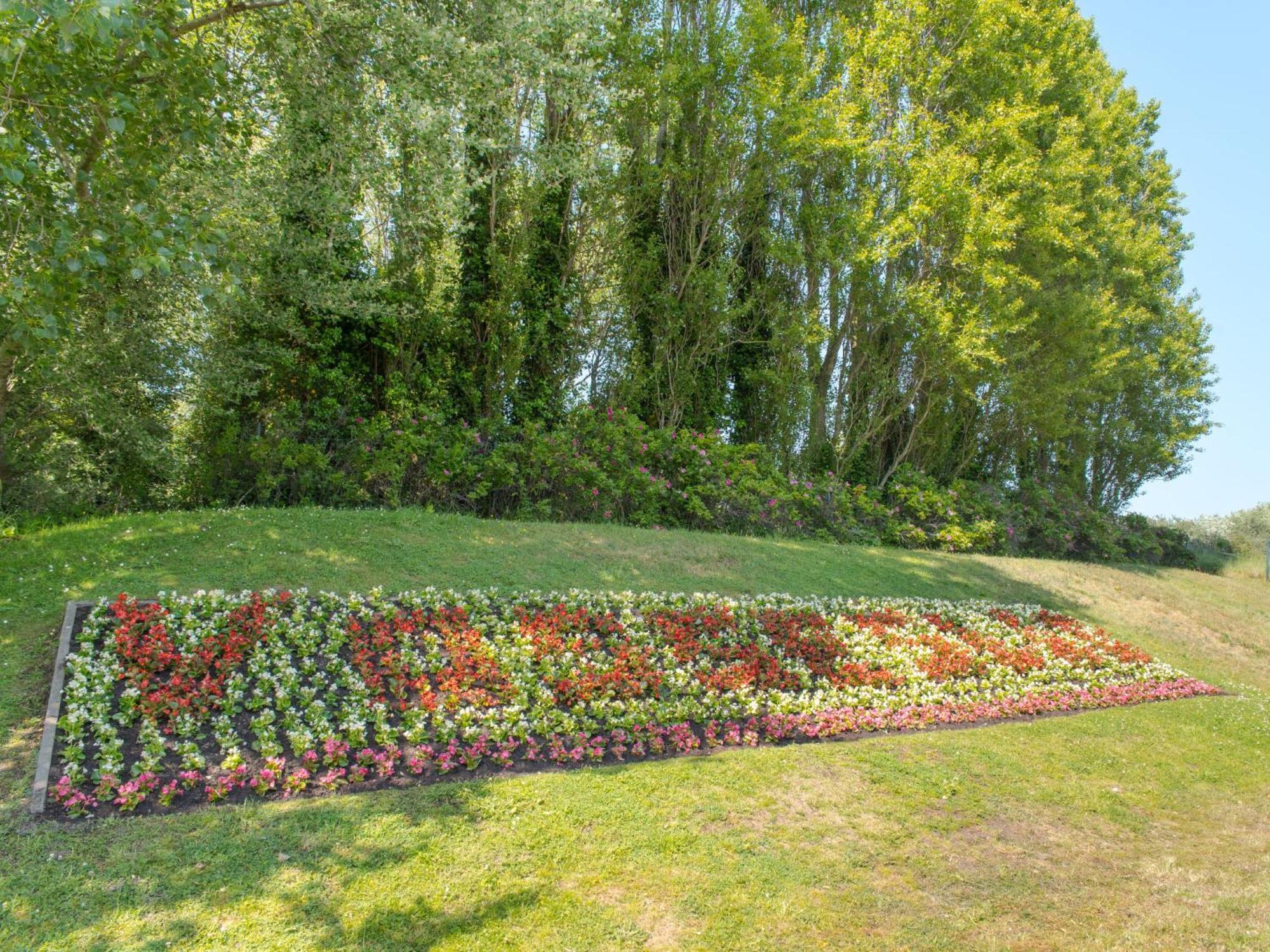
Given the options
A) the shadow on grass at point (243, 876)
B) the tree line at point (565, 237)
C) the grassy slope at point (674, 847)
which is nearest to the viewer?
the shadow on grass at point (243, 876)

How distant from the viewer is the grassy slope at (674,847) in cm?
372

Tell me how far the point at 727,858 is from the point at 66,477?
10.7 m

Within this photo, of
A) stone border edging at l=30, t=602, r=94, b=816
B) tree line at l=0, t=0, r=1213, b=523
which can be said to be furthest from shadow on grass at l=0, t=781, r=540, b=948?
tree line at l=0, t=0, r=1213, b=523

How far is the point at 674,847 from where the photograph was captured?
175 inches

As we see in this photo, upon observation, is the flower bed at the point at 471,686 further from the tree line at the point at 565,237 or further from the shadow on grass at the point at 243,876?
the tree line at the point at 565,237

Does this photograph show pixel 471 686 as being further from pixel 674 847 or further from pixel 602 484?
pixel 602 484

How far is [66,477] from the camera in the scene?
1115cm

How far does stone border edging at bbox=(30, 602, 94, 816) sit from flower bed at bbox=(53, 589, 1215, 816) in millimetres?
64

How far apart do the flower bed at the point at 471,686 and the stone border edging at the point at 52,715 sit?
64 mm

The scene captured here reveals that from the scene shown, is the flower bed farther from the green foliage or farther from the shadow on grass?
the green foliage

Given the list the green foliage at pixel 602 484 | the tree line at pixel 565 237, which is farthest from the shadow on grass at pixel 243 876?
the green foliage at pixel 602 484

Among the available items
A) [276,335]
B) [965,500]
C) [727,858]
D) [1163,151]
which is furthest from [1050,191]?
[727,858]

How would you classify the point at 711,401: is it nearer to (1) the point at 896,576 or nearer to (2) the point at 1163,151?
(1) the point at 896,576

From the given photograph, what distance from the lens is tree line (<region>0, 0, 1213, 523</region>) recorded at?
22.7ft
